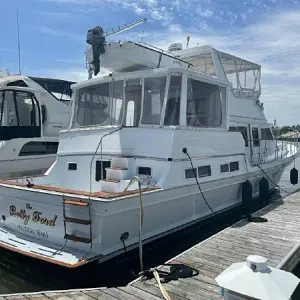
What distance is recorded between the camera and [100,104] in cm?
708

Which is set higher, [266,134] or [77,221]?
[266,134]

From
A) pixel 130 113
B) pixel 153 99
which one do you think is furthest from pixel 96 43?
pixel 153 99

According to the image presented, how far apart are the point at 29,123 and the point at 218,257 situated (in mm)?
8638

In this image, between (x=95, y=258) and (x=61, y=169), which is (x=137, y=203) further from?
(x=61, y=169)

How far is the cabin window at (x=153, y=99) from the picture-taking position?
620cm

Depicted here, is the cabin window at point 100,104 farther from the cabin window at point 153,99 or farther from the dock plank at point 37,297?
the dock plank at point 37,297

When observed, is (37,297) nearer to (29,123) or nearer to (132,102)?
(132,102)

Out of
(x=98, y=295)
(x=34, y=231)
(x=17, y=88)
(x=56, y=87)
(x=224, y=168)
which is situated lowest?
(x=98, y=295)

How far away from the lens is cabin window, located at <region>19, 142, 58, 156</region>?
10.6 m

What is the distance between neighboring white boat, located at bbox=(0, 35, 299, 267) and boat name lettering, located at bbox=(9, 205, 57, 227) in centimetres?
2

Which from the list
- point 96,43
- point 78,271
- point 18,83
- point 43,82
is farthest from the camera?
point 43,82

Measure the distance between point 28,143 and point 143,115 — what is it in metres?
5.83

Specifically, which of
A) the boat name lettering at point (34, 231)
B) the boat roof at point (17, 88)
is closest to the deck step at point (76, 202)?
the boat name lettering at point (34, 231)

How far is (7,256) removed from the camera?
19.3ft
